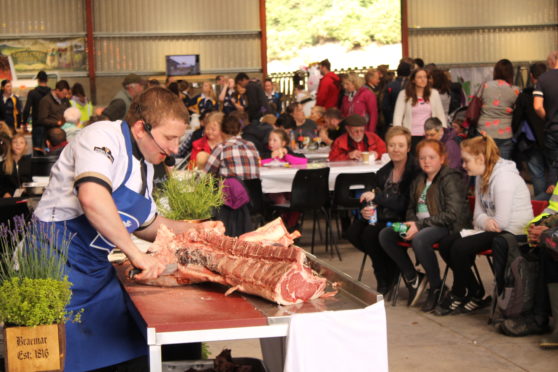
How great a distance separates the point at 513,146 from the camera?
10.4m

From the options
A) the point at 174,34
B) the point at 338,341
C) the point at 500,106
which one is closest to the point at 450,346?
the point at 338,341

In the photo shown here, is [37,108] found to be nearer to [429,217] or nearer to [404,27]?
[429,217]

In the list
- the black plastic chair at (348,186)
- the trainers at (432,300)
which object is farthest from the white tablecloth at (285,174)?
the trainers at (432,300)

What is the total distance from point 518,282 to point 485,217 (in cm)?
71

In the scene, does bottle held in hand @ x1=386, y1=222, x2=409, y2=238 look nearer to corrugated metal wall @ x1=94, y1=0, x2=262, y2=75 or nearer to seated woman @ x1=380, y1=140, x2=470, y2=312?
seated woman @ x1=380, y1=140, x2=470, y2=312

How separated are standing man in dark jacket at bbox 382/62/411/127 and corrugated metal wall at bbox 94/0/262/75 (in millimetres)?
8852

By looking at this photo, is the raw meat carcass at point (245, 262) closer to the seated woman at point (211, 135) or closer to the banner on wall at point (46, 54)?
the seated woman at point (211, 135)

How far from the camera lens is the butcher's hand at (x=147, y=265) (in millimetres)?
3143

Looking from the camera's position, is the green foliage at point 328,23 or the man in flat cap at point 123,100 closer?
the man in flat cap at point 123,100

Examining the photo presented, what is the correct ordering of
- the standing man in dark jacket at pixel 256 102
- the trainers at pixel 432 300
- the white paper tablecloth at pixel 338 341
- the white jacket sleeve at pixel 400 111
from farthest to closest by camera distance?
the standing man in dark jacket at pixel 256 102 → the white jacket sleeve at pixel 400 111 → the trainers at pixel 432 300 → the white paper tablecloth at pixel 338 341

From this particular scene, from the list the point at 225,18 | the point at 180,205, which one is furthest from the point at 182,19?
the point at 180,205

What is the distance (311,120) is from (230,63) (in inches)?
319

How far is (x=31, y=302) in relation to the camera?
274 centimetres

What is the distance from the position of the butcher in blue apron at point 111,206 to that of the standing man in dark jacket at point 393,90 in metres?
8.95
